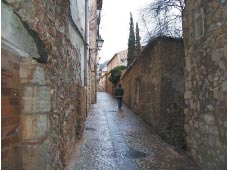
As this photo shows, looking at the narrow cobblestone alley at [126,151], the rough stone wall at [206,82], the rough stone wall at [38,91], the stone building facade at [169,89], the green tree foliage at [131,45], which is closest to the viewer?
the rough stone wall at [38,91]

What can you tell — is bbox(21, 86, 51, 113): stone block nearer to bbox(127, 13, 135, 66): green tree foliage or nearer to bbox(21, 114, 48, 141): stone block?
bbox(21, 114, 48, 141): stone block

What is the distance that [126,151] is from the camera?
6.45m

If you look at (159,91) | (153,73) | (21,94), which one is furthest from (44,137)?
(153,73)

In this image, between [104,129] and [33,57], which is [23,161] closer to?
[33,57]

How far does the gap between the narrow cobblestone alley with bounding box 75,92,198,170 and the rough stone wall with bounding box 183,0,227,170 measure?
23.6 inches

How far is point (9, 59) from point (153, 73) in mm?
6861

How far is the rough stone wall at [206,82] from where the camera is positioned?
4.25 meters

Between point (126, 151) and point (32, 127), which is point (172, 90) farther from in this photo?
point (32, 127)

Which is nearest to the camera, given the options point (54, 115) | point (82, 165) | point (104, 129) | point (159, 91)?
point (54, 115)

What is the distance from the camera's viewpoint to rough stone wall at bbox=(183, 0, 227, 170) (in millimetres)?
4250

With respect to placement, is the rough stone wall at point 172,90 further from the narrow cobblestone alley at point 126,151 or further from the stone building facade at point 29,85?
the stone building facade at point 29,85

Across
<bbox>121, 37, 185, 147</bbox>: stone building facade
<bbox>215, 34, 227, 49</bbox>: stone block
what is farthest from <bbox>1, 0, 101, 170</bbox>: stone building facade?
<bbox>121, 37, 185, 147</bbox>: stone building facade

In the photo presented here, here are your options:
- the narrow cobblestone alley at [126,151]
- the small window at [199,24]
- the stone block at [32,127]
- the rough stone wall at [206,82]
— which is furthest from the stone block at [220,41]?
the stone block at [32,127]

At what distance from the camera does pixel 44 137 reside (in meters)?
3.38
